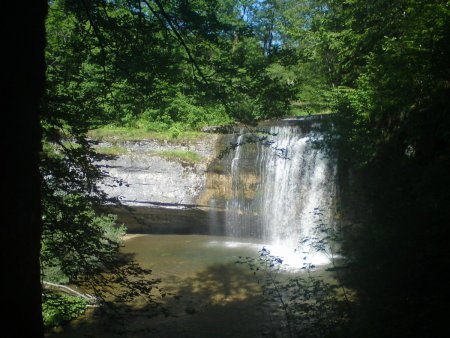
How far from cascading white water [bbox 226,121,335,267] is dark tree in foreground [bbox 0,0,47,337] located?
10200 mm

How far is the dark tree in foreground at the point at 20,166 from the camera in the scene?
152 cm

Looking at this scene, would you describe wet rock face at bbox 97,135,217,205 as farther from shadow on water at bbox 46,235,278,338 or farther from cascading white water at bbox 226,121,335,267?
shadow on water at bbox 46,235,278,338

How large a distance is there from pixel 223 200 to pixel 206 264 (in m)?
3.00

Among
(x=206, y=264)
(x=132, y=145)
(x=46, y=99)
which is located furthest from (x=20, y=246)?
(x=132, y=145)

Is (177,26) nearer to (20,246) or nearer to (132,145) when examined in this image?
(20,246)

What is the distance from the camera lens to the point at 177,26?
3719 mm

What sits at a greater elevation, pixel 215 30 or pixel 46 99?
pixel 215 30

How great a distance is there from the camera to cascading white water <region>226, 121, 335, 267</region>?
11.8 metres

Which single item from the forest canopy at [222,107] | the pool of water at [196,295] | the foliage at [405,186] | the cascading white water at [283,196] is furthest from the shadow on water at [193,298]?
the foliage at [405,186]

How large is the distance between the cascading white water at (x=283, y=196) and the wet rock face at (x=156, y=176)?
131cm

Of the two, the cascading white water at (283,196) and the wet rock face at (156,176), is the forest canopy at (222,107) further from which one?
the wet rock face at (156,176)

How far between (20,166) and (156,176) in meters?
11.8

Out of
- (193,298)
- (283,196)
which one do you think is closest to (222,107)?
(193,298)

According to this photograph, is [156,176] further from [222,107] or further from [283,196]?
[222,107]
